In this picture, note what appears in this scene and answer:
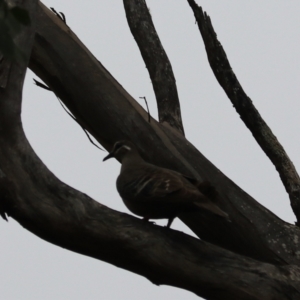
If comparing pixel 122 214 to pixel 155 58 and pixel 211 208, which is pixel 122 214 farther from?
pixel 155 58

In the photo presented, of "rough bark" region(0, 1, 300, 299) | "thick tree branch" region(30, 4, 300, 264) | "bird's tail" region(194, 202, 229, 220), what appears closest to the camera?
"rough bark" region(0, 1, 300, 299)

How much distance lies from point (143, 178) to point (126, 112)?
685 mm

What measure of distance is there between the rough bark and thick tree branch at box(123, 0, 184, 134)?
720 mm

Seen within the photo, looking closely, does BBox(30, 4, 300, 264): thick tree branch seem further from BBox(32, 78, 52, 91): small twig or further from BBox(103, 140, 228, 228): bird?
BBox(103, 140, 228, 228): bird

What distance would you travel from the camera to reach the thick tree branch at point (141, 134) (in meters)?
4.73

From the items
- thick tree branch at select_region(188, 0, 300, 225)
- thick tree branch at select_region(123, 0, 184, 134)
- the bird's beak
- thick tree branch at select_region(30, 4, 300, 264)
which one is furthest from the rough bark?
thick tree branch at select_region(123, 0, 184, 134)

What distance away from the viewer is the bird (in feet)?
13.9

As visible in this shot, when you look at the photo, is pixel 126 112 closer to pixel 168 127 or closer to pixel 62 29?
pixel 168 127

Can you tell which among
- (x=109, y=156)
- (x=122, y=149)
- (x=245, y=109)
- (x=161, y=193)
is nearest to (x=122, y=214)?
(x=161, y=193)

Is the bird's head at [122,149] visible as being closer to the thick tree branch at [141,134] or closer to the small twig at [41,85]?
the thick tree branch at [141,134]

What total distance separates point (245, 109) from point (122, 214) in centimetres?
176

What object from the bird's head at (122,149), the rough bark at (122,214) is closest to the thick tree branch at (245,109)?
the rough bark at (122,214)

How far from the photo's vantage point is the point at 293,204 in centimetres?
513

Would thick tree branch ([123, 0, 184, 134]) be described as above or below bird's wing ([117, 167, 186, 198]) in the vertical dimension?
above
